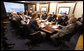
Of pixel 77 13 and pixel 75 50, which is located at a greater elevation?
pixel 77 13

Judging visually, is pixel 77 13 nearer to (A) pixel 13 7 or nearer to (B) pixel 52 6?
(B) pixel 52 6

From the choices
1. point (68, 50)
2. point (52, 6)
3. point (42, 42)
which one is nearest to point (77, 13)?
point (52, 6)

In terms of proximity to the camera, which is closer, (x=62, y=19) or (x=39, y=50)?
(x=39, y=50)

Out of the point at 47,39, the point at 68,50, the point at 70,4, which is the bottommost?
the point at 68,50

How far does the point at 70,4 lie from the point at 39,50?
3.98 metres

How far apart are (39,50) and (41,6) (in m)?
5.06

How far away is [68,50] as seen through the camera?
1.65 metres

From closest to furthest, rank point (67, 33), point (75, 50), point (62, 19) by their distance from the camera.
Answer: point (67, 33) → point (75, 50) → point (62, 19)

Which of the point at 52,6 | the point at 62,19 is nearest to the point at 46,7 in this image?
the point at 52,6

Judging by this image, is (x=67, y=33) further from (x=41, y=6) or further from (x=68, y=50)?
(x=41, y=6)

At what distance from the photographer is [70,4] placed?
3.82 metres

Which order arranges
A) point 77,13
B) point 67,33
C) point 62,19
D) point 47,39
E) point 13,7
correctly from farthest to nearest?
point 13,7, point 77,13, point 62,19, point 47,39, point 67,33

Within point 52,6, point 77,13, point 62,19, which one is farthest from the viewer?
point 52,6

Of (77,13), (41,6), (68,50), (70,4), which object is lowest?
(68,50)
